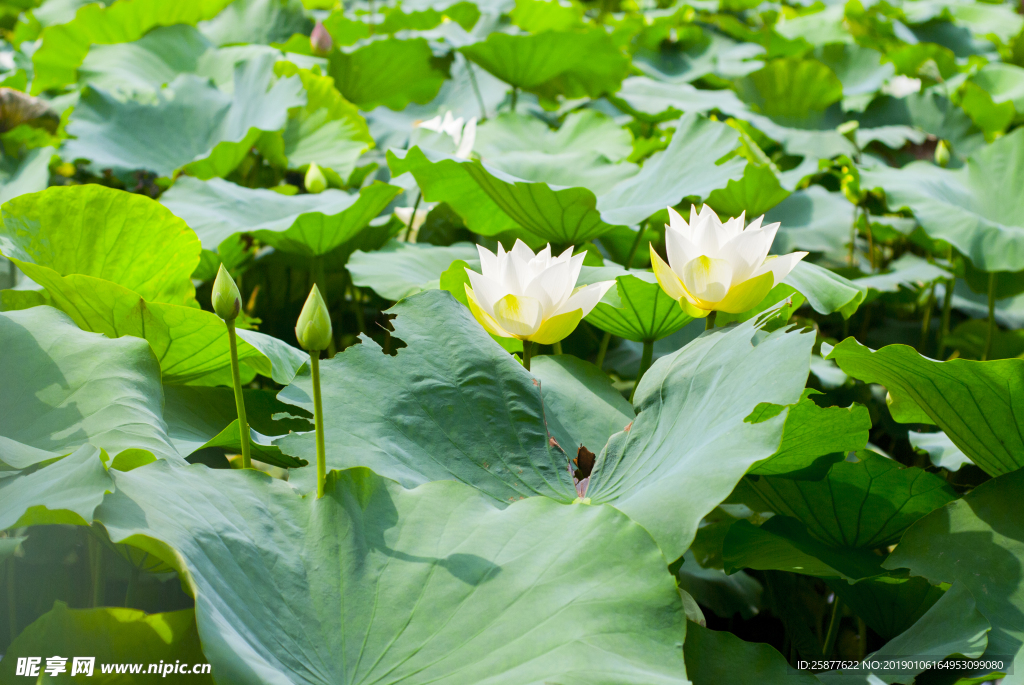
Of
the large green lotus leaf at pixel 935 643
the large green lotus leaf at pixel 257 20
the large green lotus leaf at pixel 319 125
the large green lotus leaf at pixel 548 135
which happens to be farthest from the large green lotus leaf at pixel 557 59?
the large green lotus leaf at pixel 935 643

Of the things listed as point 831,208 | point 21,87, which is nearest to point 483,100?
point 831,208

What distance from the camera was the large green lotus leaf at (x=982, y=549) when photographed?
2.07 feet

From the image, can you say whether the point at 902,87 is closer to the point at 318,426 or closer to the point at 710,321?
the point at 710,321

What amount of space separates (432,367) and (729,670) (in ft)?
1.20

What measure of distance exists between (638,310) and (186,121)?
120 centimetres

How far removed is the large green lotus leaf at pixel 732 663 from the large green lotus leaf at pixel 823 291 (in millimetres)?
439

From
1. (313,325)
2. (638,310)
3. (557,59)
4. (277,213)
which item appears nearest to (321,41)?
(557,59)

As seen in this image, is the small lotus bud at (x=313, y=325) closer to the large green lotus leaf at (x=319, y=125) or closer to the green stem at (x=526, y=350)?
the green stem at (x=526, y=350)

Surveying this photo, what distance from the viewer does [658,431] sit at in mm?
691

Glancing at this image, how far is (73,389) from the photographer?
698 mm

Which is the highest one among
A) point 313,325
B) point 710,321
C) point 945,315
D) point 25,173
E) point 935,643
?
point 313,325

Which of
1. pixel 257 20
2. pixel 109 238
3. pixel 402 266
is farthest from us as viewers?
pixel 257 20

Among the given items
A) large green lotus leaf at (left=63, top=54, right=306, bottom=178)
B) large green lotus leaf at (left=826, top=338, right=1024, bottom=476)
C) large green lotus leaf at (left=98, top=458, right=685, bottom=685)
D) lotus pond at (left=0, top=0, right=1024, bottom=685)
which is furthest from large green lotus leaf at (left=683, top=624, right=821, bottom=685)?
large green lotus leaf at (left=63, top=54, right=306, bottom=178)

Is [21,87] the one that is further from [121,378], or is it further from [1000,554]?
[1000,554]
